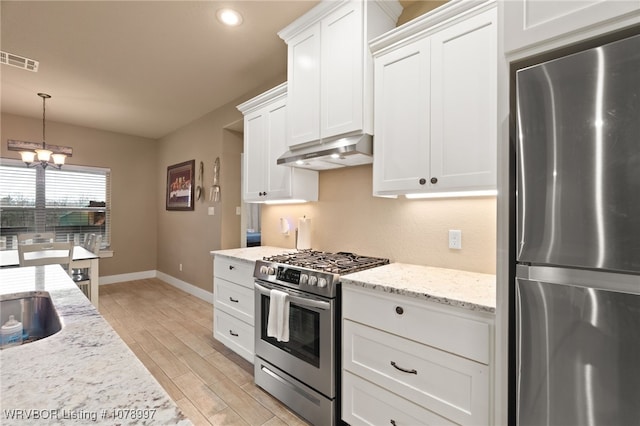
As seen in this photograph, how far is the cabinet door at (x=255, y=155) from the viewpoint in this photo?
2852 mm

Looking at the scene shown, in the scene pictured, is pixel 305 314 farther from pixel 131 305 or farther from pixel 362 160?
pixel 131 305

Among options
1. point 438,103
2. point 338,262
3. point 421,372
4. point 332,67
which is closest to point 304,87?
point 332,67

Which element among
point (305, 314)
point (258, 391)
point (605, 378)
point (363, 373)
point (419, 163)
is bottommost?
point (258, 391)

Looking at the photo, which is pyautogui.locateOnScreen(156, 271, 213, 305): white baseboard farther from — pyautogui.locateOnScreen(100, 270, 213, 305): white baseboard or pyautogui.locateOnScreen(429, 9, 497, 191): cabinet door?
pyautogui.locateOnScreen(429, 9, 497, 191): cabinet door

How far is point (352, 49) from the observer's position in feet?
6.58

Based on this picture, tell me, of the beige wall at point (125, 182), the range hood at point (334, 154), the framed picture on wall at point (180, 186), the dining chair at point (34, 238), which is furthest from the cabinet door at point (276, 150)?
the beige wall at point (125, 182)

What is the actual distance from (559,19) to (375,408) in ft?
6.18

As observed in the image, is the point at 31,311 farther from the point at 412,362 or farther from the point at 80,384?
the point at 412,362

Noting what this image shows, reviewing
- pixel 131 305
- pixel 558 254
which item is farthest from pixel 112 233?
pixel 558 254

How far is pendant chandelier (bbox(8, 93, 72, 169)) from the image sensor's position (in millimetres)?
3604

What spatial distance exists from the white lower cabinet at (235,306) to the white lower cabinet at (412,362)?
3.28 feet

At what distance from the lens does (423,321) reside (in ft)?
4.68

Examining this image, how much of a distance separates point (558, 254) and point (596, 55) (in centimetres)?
63

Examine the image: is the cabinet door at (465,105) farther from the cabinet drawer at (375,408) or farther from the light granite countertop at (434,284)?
the cabinet drawer at (375,408)
